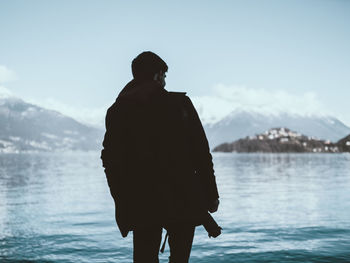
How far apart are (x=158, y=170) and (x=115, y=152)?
55cm

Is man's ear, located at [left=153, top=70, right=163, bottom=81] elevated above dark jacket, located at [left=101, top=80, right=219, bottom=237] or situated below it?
above

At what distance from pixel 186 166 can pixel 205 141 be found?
36 centimetres

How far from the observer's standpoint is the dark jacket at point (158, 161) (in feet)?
13.8

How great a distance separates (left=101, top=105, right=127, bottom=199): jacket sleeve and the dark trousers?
0.51m

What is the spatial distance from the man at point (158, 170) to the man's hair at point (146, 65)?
0.19 m

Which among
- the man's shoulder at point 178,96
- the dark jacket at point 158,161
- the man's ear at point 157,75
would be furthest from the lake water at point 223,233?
the man's shoulder at point 178,96

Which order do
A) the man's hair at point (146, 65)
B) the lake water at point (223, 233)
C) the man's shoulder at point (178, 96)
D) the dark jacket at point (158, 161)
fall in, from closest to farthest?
the dark jacket at point (158, 161) → the man's shoulder at point (178, 96) → the man's hair at point (146, 65) → the lake water at point (223, 233)

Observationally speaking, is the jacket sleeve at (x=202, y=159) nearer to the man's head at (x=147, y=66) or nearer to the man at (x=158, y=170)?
the man at (x=158, y=170)

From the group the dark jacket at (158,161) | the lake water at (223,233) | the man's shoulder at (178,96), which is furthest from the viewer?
the lake water at (223,233)

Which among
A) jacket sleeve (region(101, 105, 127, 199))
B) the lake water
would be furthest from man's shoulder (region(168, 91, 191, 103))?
the lake water

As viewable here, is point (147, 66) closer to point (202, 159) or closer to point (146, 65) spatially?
point (146, 65)

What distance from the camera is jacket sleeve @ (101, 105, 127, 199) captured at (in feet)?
14.4

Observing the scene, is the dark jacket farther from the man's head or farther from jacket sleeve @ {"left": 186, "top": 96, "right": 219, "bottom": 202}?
the man's head

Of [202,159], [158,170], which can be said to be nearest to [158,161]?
[158,170]
